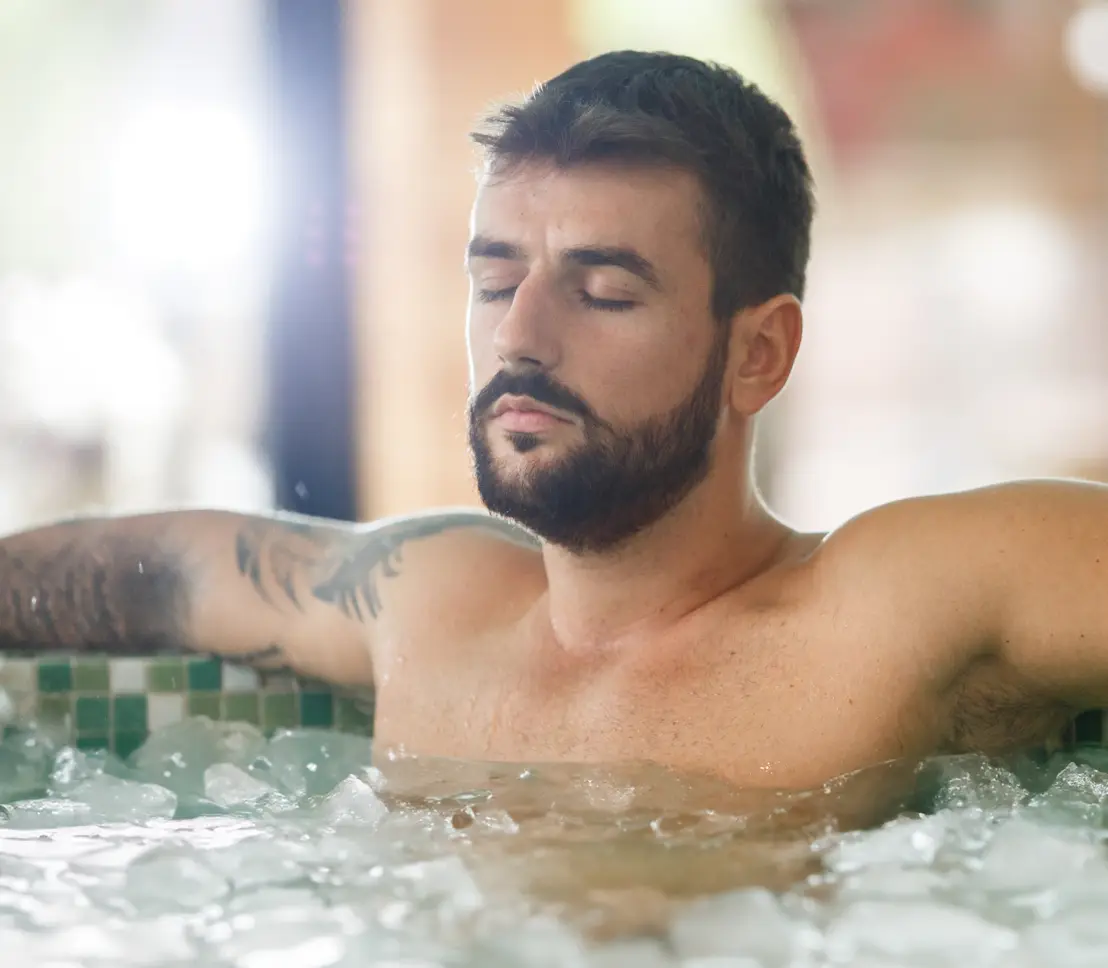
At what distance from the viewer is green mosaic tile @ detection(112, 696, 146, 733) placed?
1.86 m

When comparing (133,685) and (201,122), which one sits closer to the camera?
(133,685)

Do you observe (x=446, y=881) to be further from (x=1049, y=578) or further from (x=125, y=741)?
(x=125, y=741)

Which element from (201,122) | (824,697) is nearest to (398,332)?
(201,122)

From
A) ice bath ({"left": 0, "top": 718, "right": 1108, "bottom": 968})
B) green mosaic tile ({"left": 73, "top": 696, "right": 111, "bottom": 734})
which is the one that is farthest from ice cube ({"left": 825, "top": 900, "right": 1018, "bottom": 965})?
green mosaic tile ({"left": 73, "top": 696, "right": 111, "bottom": 734})

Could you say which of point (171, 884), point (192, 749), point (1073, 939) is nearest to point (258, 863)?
point (171, 884)

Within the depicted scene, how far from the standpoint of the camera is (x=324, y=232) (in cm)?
316

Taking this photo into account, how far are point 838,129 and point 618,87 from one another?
331 cm

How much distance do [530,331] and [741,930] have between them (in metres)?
0.64

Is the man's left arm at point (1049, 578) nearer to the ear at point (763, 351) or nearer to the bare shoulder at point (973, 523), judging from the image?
→ the bare shoulder at point (973, 523)

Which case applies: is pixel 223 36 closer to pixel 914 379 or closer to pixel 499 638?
pixel 499 638

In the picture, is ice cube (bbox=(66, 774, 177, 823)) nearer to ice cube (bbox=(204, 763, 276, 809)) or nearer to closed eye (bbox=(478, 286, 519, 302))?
ice cube (bbox=(204, 763, 276, 809))

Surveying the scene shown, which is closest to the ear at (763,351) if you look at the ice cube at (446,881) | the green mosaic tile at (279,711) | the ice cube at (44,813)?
the ice cube at (446,881)

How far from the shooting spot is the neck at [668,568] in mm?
1559

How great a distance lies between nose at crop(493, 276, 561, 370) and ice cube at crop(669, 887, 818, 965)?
581mm
